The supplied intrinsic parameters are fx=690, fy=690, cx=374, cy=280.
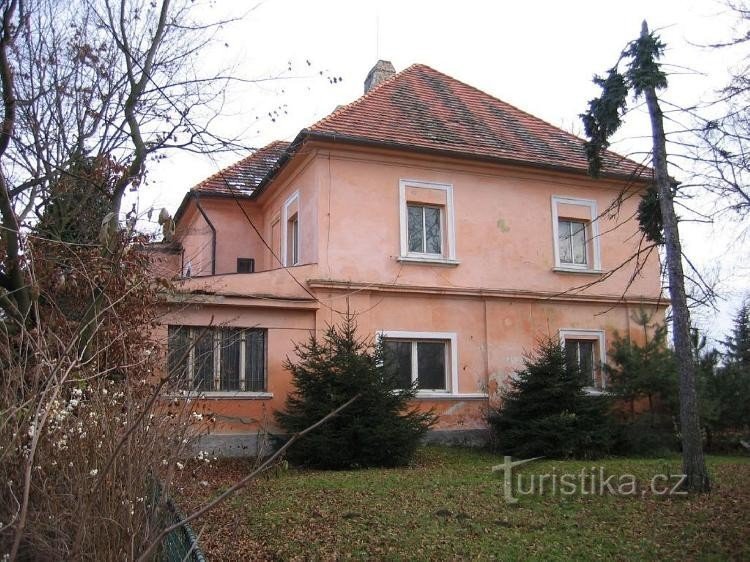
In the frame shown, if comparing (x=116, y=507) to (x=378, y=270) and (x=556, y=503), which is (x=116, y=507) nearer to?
(x=556, y=503)

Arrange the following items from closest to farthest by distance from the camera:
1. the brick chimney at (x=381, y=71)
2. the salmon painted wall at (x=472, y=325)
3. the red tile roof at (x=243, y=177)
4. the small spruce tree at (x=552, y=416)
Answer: the small spruce tree at (x=552, y=416)
the salmon painted wall at (x=472, y=325)
the red tile roof at (x=243, y=177)
the brick chimney at (x=381, y=71)

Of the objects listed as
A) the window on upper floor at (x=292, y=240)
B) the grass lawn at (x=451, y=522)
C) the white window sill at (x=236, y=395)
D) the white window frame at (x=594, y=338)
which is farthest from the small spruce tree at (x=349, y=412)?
the white window frame at (x=594, y=338)

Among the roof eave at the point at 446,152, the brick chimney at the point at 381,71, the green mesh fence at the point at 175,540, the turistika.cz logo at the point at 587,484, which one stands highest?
the brick chimney at the point at 381,71

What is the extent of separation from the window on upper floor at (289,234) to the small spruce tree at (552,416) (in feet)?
20.2

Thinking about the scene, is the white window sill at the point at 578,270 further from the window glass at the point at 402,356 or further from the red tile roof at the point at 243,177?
the red tile roof at the point at 243,177

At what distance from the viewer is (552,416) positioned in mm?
13375

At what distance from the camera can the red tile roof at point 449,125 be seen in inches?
616

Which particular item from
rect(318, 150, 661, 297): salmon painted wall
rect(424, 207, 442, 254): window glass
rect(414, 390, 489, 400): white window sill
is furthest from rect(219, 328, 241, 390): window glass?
rect(424, 207, 442, 254): window glass

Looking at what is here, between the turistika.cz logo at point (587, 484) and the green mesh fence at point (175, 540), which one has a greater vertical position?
the green mesh fence at point (175, 540)

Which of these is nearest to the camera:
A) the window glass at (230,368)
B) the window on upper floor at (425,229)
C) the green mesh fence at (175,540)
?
the green mesh fence at (175,540)

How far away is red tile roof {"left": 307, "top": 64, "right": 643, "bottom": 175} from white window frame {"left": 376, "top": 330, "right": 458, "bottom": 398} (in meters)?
4.14

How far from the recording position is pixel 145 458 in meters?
4.41

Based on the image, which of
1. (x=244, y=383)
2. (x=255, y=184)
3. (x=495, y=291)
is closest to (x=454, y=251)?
(x=495, y=291)

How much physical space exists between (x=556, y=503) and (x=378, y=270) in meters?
7.45
